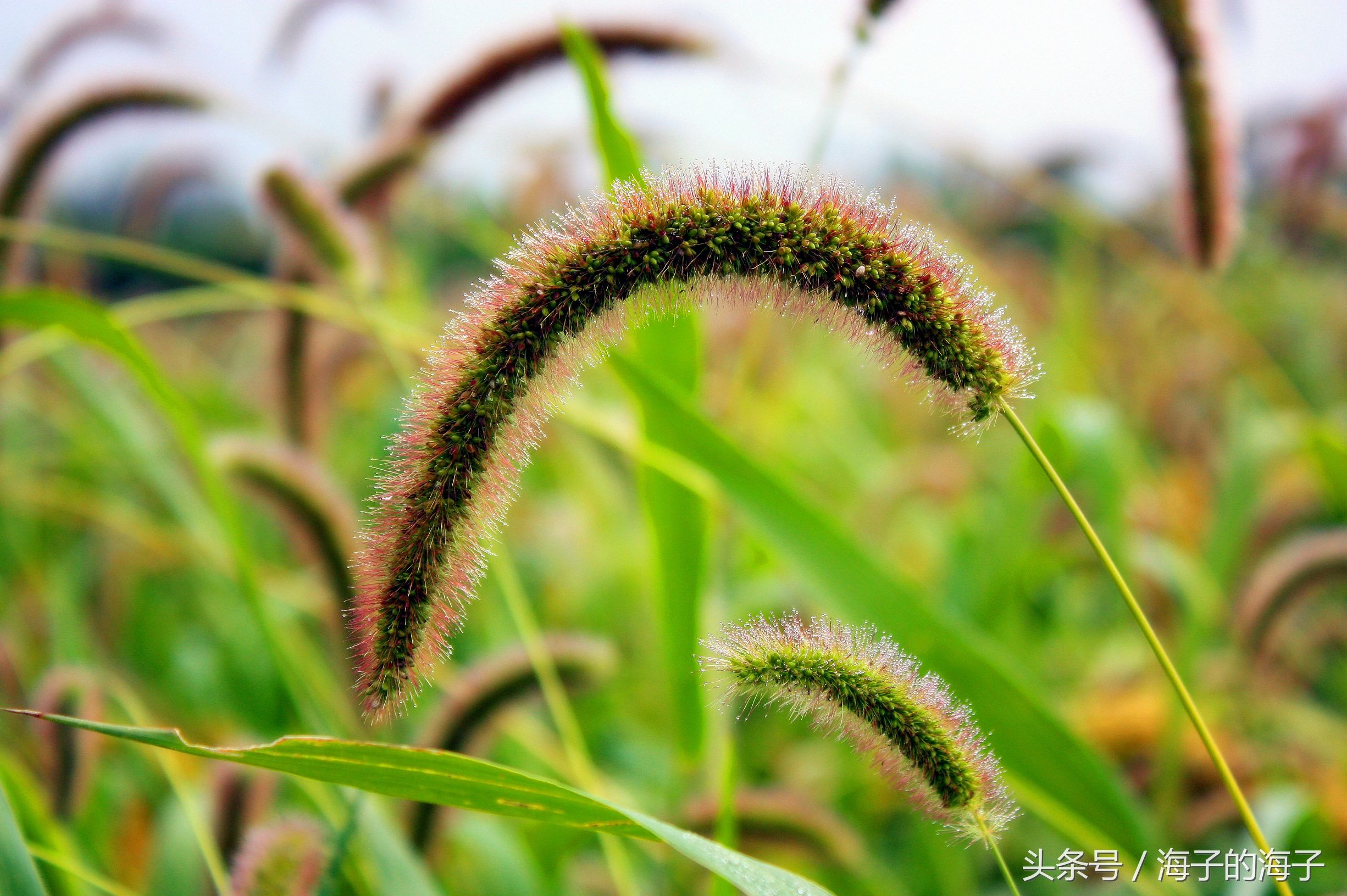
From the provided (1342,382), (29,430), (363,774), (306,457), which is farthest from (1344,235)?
(29,430)

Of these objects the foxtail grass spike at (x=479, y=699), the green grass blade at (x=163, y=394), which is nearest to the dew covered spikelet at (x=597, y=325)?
the green grass blade at (x=163, y=394)

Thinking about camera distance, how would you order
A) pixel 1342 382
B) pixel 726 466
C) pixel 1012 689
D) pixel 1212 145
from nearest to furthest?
pixel 1012 689, pixel 726 466, pixel 1212 145, pixel 1342 382

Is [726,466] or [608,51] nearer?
[726,466]

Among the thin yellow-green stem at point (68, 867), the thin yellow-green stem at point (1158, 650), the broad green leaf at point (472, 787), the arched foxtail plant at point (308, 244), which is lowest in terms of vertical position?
the thin yellow-green stem at point (68, 867)

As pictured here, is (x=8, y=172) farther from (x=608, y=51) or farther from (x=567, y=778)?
(x=567, y=778)

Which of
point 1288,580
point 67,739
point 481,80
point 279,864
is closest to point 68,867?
point 279,864

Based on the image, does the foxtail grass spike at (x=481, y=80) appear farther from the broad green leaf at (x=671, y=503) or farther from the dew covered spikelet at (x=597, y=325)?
the dew covered spikelet at (x=597, y=325)

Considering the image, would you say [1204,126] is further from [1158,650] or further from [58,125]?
[58,125]

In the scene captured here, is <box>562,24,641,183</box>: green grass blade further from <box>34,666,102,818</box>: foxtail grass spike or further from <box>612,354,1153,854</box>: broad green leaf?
<box>34,666,102,818</box>: foxtail grass spike
